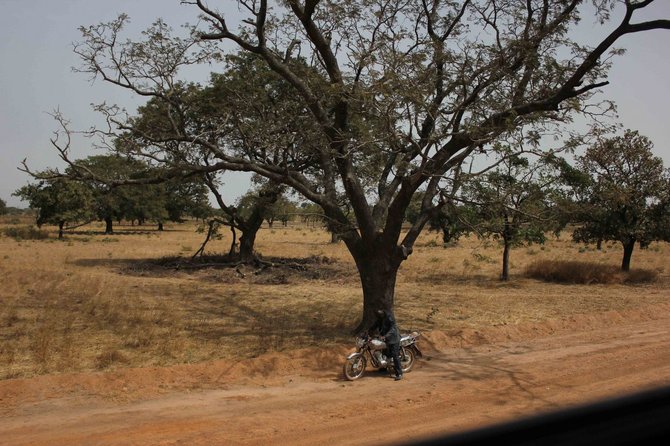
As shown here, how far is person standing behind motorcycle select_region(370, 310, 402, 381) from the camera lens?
903cm

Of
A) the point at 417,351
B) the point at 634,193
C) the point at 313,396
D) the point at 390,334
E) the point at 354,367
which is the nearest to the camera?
the point at 313,396

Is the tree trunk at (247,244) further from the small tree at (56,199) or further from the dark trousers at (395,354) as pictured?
the small tree at (56,199)

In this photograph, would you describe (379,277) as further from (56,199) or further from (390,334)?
(56,199)

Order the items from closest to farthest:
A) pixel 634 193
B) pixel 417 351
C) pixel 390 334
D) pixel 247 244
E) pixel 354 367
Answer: pixel 354 367 → pixel 390 334 → pixel 417 351 → pixel 634 193 → pixel 247 244

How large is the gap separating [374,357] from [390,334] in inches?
19.5

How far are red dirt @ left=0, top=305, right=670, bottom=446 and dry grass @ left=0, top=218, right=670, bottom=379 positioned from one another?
1.06 meters

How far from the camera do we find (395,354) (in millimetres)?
9078

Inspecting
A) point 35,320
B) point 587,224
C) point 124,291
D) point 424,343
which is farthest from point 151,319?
point 587,224

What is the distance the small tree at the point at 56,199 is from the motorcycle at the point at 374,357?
39.7m

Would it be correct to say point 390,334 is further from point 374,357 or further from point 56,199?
point 56,199

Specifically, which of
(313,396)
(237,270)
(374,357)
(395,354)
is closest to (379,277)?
(374,357)

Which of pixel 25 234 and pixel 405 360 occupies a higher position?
pixel 25 234

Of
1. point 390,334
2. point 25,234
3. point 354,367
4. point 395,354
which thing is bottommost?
point 354,367

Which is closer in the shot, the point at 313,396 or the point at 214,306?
the point at 313,396
